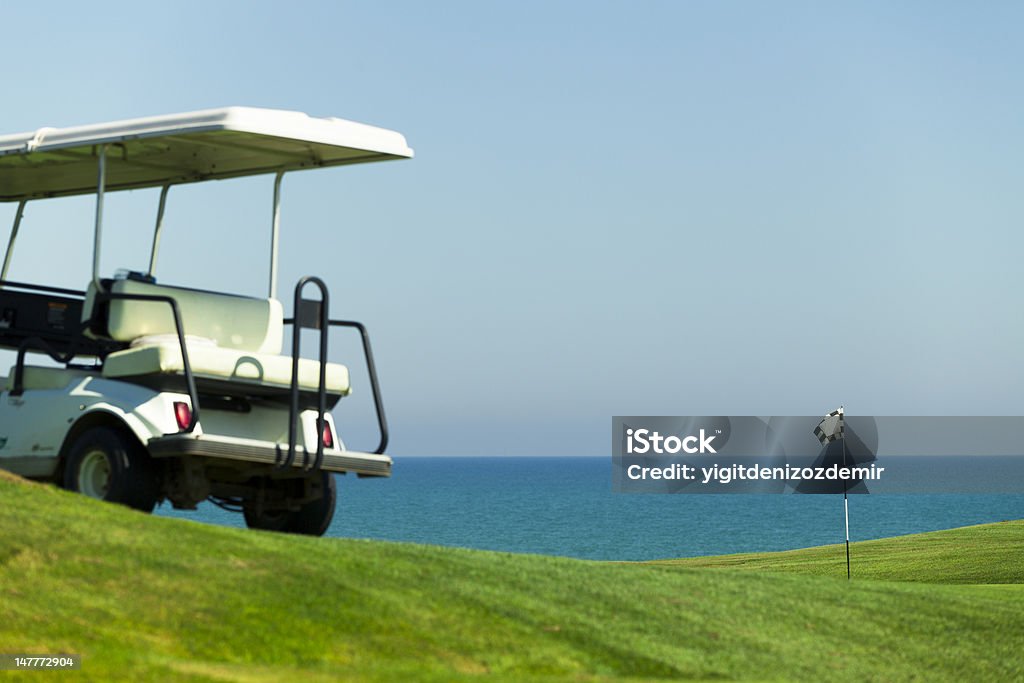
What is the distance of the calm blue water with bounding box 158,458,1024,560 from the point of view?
81438 millimetres

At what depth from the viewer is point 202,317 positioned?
418 inches

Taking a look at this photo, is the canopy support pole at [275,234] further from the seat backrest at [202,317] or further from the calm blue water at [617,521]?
the calm blue water at [617,521]

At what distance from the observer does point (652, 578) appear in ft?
33.4

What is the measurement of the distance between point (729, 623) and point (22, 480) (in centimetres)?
492

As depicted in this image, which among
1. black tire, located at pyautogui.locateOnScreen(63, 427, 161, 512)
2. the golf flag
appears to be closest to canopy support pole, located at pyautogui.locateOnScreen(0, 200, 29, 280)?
black tire, located at pyautogui.locateOnScreen(63, 427, 161, 512)

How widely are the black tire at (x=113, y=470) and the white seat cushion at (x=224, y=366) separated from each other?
49 centimetres

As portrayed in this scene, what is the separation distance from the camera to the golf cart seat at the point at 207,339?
9.87 m

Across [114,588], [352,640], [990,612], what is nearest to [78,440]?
[114,588]

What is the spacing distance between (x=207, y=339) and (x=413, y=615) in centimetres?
333

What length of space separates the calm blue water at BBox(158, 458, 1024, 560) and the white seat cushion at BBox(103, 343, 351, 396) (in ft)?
141

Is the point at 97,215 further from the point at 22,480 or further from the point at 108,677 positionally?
the point at 108,677

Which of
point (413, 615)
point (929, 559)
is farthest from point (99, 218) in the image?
point (929, 559)

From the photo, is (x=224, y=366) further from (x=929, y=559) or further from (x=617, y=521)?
(x=617, y=521)

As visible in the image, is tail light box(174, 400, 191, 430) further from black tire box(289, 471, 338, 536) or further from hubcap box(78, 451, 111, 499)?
black tire box(289, 471, 338, 536)
